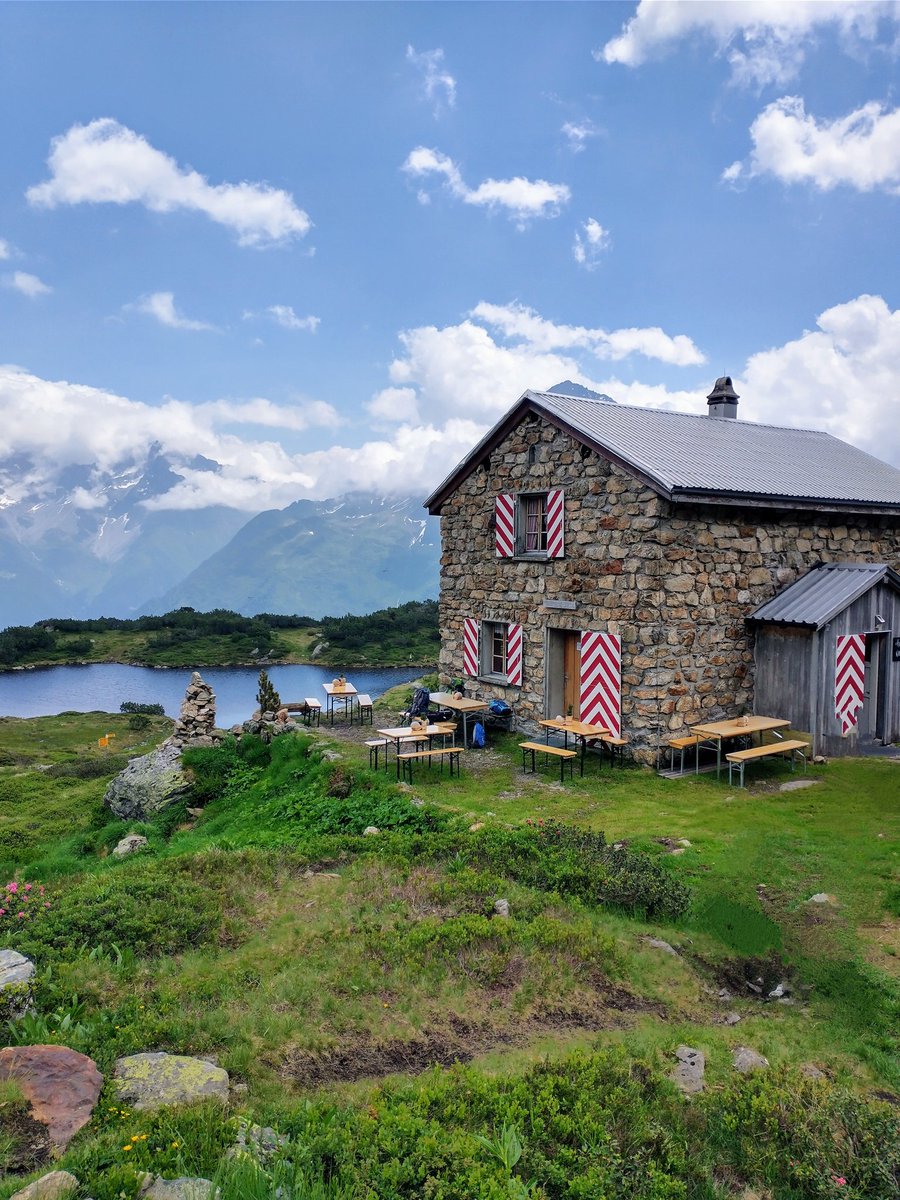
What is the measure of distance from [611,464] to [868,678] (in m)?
6.62

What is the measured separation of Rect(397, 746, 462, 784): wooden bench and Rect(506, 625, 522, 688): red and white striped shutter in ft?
7.91

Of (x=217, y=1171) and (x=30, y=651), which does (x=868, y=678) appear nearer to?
(x=217, y=1171)

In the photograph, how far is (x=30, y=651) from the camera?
154 ft

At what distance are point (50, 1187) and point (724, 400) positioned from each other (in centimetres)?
Result: 2044

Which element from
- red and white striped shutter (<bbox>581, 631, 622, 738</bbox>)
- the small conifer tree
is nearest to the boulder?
the small conifer tree

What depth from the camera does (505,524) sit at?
1667cm

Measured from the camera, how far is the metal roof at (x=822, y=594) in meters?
13.5

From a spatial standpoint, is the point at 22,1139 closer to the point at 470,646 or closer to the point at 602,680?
the point at 602,680

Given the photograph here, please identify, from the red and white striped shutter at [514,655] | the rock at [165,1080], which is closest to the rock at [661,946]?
the rock at [165,1080]

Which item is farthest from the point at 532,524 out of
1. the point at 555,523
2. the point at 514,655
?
the point at 514,655

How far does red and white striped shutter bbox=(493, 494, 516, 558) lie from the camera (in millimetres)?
16494

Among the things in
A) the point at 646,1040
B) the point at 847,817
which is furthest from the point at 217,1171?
the point at 847,817

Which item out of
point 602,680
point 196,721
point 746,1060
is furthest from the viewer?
point 196,721

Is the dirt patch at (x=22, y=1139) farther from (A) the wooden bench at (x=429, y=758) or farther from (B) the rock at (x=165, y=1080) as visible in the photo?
(A) the wooden bench at (x=429, y=758)
